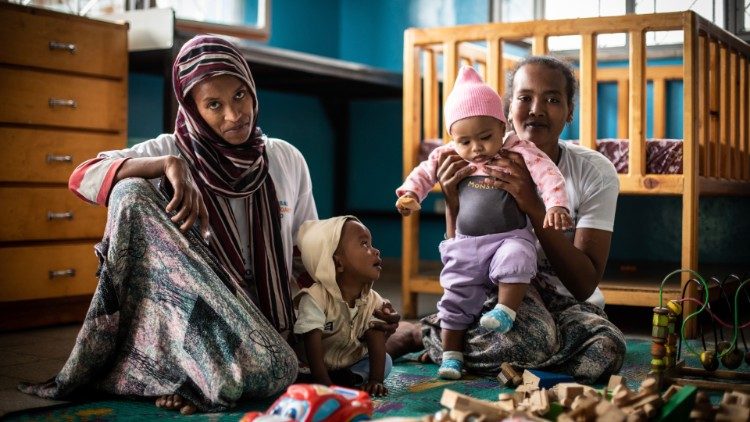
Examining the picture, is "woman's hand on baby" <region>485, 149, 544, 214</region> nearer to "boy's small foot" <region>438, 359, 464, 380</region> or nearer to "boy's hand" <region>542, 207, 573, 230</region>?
"boy's hand" <region>542, 207, 573, 230</region>

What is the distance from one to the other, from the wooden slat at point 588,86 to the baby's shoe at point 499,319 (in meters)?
1.25

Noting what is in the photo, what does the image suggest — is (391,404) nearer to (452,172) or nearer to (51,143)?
(452,172)

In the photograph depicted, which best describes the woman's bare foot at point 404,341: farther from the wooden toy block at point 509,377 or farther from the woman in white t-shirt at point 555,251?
the wooden toy block at point 509,377

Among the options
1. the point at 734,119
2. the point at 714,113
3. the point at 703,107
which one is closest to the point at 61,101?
the point at 703,107

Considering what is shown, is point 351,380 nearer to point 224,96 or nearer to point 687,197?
point 224,96

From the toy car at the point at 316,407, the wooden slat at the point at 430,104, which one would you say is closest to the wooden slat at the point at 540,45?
the wooden slat at the point at 430,104

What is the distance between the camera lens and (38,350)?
2.77 meters

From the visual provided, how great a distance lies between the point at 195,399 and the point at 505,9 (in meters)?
3.74

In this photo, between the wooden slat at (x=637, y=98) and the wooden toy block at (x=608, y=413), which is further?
the wooden slat at (x=637, y=98)

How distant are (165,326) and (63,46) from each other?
5.30 feet

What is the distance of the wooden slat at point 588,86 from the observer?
3307mm

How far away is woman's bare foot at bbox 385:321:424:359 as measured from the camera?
104 inches

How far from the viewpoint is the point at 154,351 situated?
6.56 ft

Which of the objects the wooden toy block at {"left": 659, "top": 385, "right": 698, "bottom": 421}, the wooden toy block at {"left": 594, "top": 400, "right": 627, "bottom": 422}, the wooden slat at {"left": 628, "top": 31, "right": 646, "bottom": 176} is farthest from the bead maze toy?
the wooden slat at {"left": 628, "top": 31, "right": 646, "bottom": 176}
